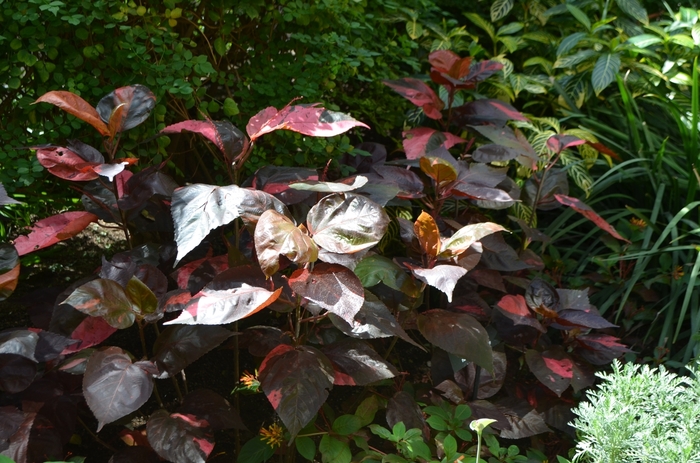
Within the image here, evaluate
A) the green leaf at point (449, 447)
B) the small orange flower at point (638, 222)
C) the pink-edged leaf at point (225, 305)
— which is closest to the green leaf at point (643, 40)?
the small orange flower at point (638, 222)

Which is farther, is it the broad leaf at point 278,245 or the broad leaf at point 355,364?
the broad leaf at point 355,364

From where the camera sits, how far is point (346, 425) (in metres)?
1.92

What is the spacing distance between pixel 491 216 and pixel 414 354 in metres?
0.80

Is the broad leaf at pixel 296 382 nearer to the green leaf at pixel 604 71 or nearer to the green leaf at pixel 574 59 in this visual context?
the green leaf at pixel 604 71

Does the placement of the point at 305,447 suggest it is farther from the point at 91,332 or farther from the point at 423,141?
the point at 423,141

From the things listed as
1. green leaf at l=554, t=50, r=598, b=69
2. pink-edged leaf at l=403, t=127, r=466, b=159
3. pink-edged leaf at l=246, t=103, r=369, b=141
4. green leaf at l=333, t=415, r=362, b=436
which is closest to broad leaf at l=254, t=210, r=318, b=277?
pink-edged leaf at l=246, t=103, r=369, b=141

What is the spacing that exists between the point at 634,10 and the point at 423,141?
1.66m

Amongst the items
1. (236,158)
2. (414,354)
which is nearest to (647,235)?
(414,354)

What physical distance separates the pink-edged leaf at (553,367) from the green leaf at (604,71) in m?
1.50

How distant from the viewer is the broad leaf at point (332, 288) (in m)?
1.50

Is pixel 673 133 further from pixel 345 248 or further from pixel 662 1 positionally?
pixel 345 248

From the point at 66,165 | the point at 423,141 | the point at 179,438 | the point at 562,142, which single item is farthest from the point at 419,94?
the point at 179,438

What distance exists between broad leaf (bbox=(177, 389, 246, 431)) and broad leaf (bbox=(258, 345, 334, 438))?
220 millimetres

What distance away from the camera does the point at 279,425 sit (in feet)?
6.69
